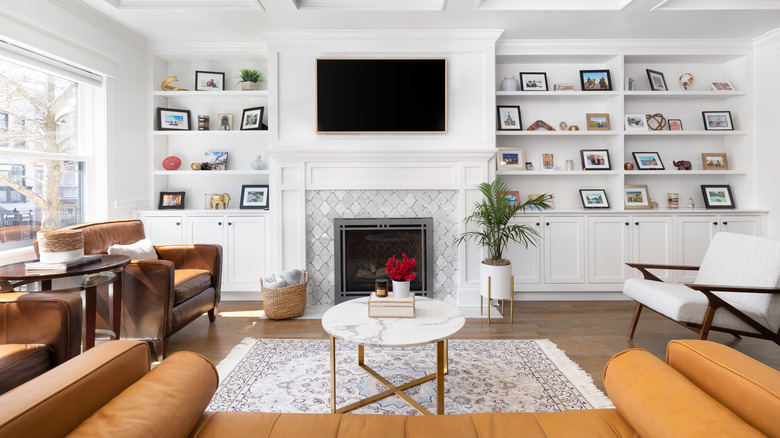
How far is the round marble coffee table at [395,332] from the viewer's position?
1.79m

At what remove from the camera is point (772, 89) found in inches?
150

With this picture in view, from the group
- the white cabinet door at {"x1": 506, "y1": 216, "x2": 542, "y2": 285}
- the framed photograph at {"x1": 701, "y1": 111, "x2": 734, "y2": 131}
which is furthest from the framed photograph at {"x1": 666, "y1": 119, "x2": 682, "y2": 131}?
the white cabinet door at {"x1": 506, "y1": 216, "x2": 542, "y2": 285}

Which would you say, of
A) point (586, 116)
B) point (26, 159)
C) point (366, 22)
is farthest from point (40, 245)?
point (586, 116)

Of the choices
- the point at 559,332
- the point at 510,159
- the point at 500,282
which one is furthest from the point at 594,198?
the point at 559,332

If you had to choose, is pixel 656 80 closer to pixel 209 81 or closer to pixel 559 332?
pixel 559 332

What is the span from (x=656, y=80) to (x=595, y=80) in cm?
66

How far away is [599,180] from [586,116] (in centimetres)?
71

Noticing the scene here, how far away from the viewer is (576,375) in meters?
2.30

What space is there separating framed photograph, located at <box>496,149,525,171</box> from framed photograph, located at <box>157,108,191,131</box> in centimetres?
330

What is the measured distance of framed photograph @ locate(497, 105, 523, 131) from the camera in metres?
4.08

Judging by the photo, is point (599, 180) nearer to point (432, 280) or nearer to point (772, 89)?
point (772, 89)

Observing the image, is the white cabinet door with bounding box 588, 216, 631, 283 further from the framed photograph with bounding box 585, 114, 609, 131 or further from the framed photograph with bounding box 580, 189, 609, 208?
the framed photograph with bounding box 585, 114, 609, 131

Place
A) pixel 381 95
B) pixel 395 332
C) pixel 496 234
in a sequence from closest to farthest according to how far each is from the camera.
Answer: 1. pixel 395 332
2. pixel 496 234
3. pixel 381 95

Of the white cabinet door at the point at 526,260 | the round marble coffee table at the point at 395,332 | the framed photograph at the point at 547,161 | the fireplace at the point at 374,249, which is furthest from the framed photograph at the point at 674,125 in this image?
the round marble coffee table at the point at 395,332
